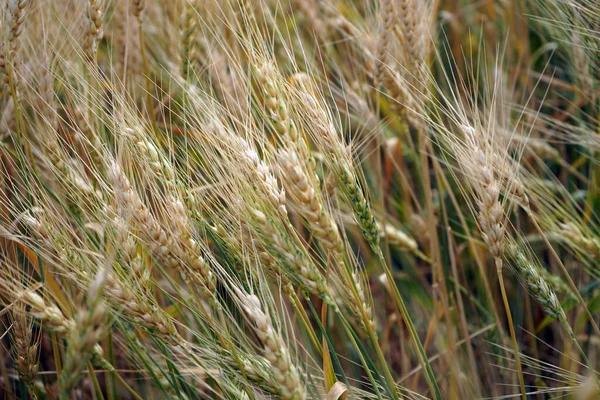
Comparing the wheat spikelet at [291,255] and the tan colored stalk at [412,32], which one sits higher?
the tan colored stalk at [412,32]

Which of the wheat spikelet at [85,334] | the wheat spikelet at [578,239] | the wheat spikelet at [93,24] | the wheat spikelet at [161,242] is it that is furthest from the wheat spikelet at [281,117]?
the wheat spikelet at [578,239]

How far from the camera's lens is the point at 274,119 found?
2.99 ft

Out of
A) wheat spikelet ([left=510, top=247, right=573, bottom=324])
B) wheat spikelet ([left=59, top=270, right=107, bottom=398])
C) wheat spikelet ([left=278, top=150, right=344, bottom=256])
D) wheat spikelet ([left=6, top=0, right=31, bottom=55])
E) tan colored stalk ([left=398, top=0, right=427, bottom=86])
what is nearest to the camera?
wheat spikelet ([left=59, top=270, right=107, bottom=398])

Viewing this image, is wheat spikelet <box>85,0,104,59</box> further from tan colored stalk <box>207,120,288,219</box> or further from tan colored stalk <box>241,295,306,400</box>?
tan colored stalk <box>241,295,306,400</box>

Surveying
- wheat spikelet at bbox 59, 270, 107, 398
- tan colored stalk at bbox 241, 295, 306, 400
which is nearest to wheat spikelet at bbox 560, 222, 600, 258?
tan colored stalk at bbox 241, 295, 306, 400

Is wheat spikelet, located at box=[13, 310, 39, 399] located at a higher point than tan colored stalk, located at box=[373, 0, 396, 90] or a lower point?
lower

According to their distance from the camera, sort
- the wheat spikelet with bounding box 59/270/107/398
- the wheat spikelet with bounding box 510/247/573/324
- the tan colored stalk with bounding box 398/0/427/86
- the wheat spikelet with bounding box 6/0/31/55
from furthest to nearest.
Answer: the tan colored stalk with bounding box 398/0/427/86 < the wheat spikelet with bounding box 6/0/31/55 < the wheat spikelet with bounding box 510/247/573/324 < the wheat spikelet with bounding box 59/270/107/398

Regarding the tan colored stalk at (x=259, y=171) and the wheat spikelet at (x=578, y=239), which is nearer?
the tan colored stalk at (x=259, y=171)

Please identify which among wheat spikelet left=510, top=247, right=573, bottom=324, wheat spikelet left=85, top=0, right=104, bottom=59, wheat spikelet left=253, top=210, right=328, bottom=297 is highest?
wheat spikelet left=85, top=0, right=104, bottom=59

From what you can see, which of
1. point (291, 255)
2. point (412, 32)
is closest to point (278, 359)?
point (291, 255)

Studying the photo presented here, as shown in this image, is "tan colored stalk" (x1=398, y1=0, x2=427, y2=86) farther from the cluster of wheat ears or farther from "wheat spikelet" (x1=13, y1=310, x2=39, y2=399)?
"wheat spikelet" (x1=13, y1=310, x2=39, y2=399)

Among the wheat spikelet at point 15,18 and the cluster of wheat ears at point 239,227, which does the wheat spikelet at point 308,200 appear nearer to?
the cluster of wheat ears at point 239,227

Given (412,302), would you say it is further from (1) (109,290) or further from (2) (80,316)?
(2) (80,316)

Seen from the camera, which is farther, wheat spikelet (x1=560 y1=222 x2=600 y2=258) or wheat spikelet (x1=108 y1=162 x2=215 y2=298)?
wheat spikelet (x1=560 y1=222 x2=600 y2=258)
